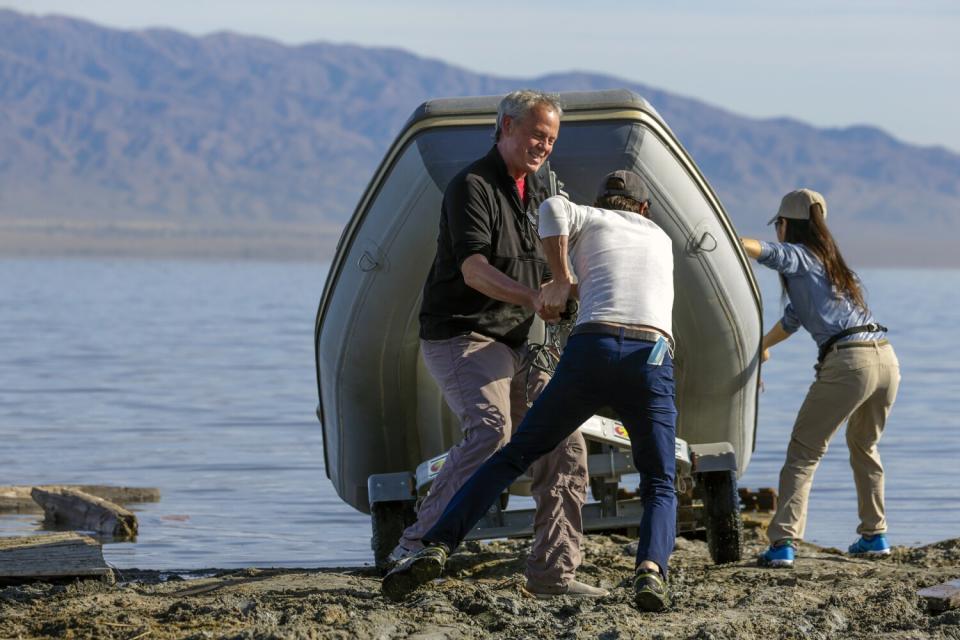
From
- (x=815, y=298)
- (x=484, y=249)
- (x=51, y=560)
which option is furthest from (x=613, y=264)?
(x=51, y=560)

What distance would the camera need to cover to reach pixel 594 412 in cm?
511

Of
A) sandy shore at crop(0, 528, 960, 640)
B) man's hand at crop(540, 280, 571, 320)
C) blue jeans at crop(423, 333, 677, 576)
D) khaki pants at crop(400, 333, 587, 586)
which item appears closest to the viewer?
sandy shore at crop(0, 528, 960, 640)

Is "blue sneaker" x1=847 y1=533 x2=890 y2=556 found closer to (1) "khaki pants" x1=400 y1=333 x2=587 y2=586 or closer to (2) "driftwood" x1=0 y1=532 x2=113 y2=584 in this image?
(1) "khaki pants" x1=400 y1=333 x2=587 y2=586

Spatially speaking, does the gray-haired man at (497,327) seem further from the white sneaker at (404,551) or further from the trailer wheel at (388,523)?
the trailer wheel at (388,523)

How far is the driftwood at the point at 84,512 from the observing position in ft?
26.8

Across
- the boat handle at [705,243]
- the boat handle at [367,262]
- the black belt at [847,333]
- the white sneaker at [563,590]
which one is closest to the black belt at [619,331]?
the white sneaker at [563,590]

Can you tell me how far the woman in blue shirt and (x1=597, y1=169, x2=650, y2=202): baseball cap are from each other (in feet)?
3.96

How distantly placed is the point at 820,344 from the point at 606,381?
6.49 ft

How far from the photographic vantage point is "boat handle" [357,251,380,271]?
6.33 m

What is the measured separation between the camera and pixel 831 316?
6609 millimetres

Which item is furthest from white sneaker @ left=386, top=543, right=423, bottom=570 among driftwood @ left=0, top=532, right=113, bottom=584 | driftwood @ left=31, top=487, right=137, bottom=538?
driftwood @ left=31, top=487, right=137, bottom=538

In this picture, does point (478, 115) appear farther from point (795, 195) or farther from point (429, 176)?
point (795, 195)

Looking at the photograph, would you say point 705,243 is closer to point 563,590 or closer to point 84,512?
point 563,590

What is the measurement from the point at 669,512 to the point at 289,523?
13.7 feet
